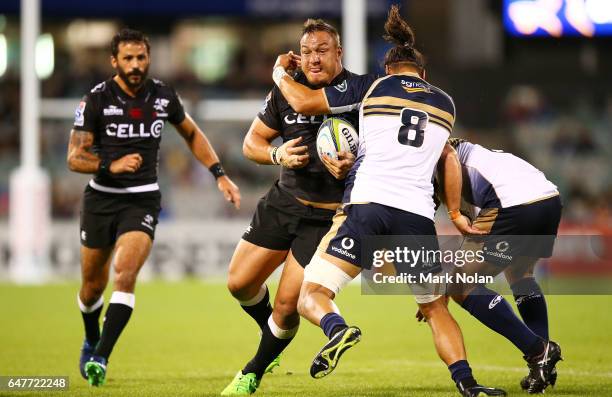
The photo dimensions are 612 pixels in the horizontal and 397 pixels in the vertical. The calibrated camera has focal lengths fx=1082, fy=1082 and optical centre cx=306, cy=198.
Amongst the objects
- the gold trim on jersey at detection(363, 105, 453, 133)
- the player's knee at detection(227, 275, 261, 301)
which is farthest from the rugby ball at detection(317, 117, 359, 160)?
the player's knee at detection(227, 275, 261, 301)

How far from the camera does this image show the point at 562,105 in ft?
77.8

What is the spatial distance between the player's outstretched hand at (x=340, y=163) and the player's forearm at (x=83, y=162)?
2125 mm

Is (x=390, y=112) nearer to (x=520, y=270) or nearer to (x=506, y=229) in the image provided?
(x=506, y=229)

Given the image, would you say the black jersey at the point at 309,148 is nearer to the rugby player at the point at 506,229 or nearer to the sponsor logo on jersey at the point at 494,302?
the rugby player at the point at 506,229

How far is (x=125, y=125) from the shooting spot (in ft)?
25.7

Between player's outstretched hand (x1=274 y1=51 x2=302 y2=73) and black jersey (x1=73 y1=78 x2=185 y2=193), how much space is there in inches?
61.5

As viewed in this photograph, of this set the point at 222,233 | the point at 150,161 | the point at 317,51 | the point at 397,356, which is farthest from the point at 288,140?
the point at 222,233

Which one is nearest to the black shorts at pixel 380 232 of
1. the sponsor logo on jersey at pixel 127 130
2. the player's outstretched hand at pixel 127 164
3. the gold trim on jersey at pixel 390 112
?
the gold trim on jersey at pixel 390 112

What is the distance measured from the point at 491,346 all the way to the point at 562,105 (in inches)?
598

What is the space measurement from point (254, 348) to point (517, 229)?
357cm

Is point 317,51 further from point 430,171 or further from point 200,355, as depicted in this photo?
point 200,355

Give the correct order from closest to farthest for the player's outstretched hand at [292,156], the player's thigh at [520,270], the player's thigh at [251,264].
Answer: the player's outstretched hand at [292,156] → the player's thigh at [520,270] → the player's thigh at [251,264]

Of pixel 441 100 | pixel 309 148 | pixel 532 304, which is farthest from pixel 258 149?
pixel 532 304

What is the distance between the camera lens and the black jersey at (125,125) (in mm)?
7812
